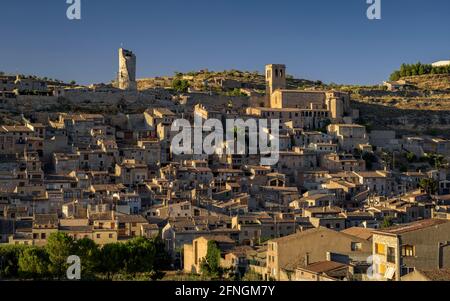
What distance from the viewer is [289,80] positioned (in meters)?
57.3

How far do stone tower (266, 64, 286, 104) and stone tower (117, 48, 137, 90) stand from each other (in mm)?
7540

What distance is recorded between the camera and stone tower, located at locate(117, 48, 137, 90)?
151 ft

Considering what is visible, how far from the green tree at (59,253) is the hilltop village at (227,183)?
5.52 ft

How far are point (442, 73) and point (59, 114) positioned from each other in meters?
31.6

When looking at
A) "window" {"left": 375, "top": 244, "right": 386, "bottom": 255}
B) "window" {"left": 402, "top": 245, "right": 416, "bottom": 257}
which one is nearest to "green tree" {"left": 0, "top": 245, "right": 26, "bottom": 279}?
"window" {"left": 375, "top": 244, "right": 386, "bottom": 255}

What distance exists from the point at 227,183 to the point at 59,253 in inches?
445

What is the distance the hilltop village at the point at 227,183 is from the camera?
20.5 metres

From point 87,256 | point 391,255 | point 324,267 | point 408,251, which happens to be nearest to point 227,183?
point 87,256

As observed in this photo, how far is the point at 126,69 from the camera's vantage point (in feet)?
152

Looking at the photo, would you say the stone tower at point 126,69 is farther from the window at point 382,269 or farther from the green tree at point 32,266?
the window at point 382,269

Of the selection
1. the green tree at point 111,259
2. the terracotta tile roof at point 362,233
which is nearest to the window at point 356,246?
the terracotta tile roof at point 362,233

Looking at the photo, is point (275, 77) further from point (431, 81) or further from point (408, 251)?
point (408, 251)

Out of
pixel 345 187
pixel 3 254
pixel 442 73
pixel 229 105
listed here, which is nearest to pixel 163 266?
pixel 3 254

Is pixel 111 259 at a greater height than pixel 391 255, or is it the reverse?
pixel 391 255
